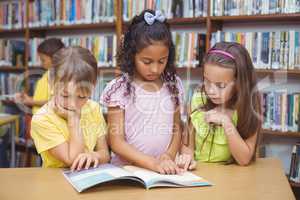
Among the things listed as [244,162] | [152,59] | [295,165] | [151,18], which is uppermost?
[151,18]

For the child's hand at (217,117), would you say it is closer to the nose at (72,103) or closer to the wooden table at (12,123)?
the nose at (72,103)

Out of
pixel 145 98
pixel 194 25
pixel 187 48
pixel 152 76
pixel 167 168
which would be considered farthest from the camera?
pixel 194 25

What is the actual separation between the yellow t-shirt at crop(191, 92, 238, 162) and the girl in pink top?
7 cm

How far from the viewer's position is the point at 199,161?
1.38 m

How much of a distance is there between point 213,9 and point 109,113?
147 centimetres

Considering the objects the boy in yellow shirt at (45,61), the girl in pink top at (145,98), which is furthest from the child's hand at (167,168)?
the boy in yellow shirt at (45,61)

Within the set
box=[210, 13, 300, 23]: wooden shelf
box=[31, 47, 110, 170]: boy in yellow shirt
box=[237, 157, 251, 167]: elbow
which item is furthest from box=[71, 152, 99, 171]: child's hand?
box=[210, 13, 300, 23]: wooden shelf

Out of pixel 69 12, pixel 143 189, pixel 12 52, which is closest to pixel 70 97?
pixel 143 189

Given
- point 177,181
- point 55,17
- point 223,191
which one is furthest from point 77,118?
point 55,17

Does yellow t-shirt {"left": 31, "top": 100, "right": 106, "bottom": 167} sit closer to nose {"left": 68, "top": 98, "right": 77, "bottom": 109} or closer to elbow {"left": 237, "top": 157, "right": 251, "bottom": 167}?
nose {"left": 68, "top": 98, "right": 77, "bottom": 109}

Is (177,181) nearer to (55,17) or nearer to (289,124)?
(289,124)

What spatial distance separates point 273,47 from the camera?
2430 mm

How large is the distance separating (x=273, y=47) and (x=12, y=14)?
2357 millimetres

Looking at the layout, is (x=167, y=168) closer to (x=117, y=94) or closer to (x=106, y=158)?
(x=106, y=158)
